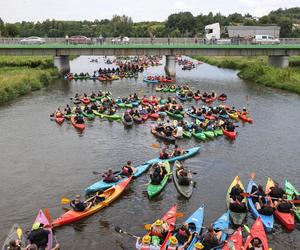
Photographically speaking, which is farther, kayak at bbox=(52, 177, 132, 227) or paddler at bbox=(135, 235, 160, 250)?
kayak at bbox=(52, 177, 132, 227)

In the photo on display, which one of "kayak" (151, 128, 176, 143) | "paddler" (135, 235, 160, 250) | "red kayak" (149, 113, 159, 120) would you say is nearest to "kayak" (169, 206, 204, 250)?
"paddler" (135, 235, 160, 250)

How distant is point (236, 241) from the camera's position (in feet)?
50.3

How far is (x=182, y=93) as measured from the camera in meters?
45.7

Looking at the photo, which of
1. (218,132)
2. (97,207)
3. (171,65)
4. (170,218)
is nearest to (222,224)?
(170,218)

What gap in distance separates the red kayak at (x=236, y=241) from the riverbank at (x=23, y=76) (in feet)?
112

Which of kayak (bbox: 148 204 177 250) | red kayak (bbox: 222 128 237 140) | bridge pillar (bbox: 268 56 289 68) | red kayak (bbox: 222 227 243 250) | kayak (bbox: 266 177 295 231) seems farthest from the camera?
bridge pillar (bbox: 268 56 289 68)

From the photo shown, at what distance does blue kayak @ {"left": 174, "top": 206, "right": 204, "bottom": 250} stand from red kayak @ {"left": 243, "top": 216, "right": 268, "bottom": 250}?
6.72 ft

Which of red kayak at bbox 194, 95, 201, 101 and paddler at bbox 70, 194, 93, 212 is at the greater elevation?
red kayak at bbox 194, 95, 201, 101

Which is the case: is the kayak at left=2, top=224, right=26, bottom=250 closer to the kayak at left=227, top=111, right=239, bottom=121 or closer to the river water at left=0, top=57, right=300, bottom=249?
the river water at left=0, top=57, right=300, bottom=249

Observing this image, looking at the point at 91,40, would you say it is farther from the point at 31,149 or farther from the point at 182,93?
the point at 31,149

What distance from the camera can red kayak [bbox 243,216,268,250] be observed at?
15000mm

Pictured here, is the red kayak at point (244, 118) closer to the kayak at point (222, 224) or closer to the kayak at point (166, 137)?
the kayak at point (166, 137)

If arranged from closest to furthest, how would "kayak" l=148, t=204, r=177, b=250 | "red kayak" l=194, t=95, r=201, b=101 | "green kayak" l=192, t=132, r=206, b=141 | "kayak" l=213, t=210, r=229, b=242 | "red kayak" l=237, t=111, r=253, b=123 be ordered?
"kayak" l=213, t=210, r=229, b=242 < "kayak" l=148, t=204, r=177, b=250 < "green kayak" l=192, t=132, r=206, b=141 < "red kayak" l=237, t=111, r=253, b=123 < "red kayak" l=194, t=95, r=201, b=101

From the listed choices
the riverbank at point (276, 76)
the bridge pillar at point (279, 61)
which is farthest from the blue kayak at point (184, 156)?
the bridge pillar at point (279, 61)
